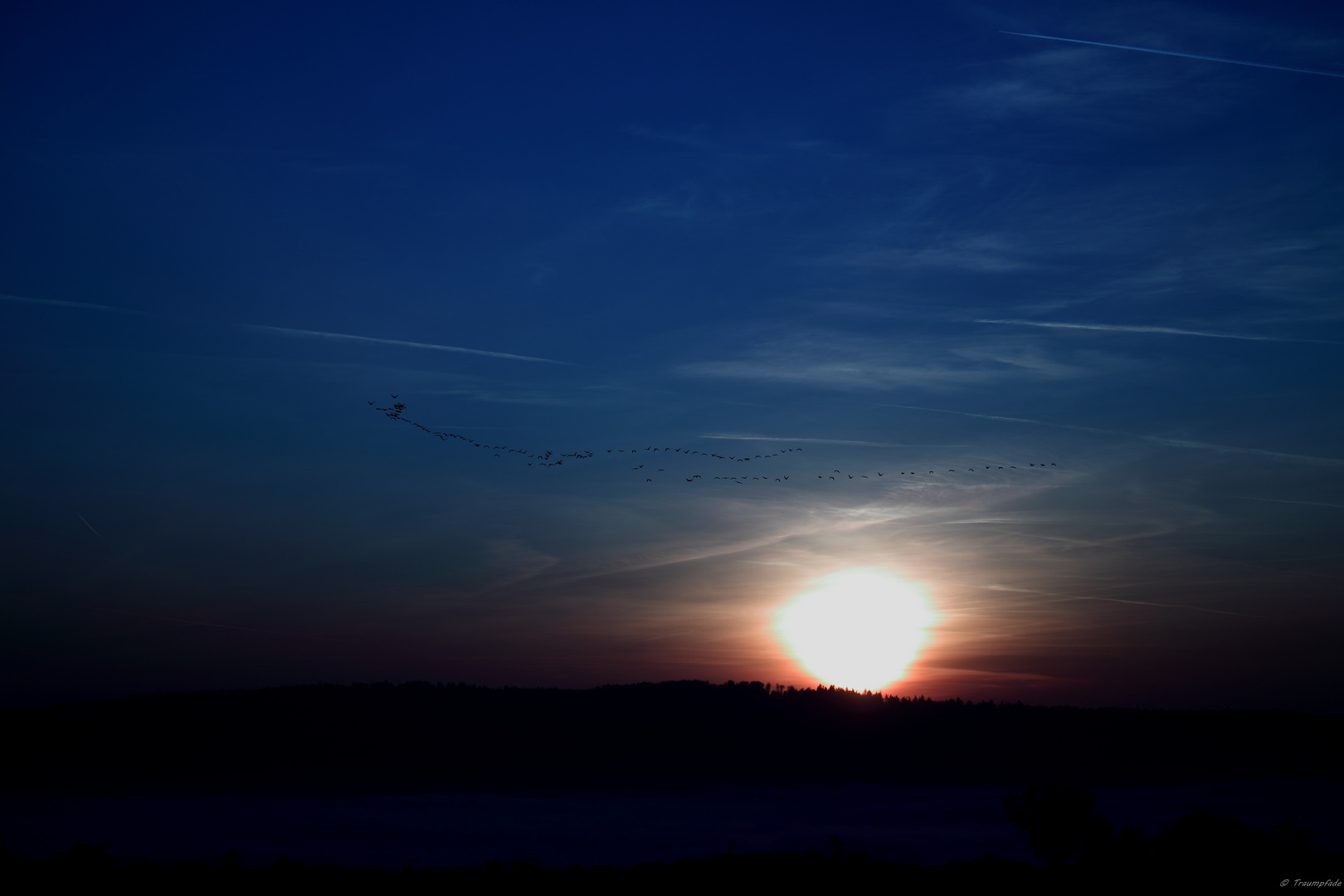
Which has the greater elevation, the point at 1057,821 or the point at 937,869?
the point at 1057,821

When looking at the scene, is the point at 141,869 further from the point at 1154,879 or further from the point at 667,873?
the point at 1154,879

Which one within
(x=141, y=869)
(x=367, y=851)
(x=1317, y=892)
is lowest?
(x=367, y=851)

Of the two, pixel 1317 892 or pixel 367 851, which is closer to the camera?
pixel 1317 892

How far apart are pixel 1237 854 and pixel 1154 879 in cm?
643

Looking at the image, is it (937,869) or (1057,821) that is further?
(1057,821)

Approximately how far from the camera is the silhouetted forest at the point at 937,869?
60.7 m

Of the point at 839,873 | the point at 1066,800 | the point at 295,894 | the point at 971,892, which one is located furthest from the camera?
the point at 1066,800

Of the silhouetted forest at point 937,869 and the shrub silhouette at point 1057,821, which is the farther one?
the shrub silhouette at point 1057,821

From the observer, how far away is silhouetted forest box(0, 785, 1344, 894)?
199ft

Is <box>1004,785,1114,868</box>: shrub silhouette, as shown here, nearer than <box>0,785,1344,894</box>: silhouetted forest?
No

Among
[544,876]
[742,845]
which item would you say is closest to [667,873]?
[544,876]

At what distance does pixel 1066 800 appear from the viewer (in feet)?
268

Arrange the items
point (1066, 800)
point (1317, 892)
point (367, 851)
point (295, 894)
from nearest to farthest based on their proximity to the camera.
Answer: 1. point (1317, 892)
2. point (295, 894)
3. point (1066, 800)
4. point (367, 851)

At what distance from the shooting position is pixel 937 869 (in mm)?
72125
